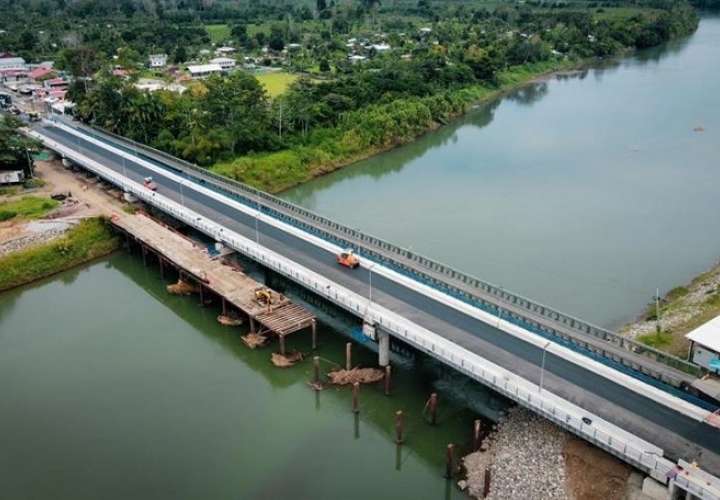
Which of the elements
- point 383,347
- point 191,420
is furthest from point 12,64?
point 383,347

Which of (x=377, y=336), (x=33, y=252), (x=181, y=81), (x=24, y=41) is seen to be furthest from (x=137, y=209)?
(x=24, y=41)

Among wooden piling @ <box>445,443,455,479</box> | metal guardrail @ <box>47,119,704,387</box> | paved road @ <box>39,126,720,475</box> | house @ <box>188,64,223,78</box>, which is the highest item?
house @ <box>188,64,223,78</box>

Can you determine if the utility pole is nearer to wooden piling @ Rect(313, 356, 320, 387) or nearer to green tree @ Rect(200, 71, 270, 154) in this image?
wooden piling @ Rect(313, 356, 320, 387)

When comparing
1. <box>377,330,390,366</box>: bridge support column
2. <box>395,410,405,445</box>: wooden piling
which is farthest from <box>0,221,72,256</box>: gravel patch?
<box>395,410,405,445</box>: wooden piling

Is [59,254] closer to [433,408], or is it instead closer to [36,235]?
[36,235]

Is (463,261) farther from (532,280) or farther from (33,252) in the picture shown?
(33,252)

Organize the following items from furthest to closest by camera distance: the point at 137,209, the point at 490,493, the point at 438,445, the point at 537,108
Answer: the point at 537,108 → the point at 137,209 → the point at 438,445 → the point at 490,493
